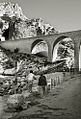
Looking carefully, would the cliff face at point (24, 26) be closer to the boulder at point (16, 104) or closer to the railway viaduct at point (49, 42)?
the railway viaduct at point (49, 42)

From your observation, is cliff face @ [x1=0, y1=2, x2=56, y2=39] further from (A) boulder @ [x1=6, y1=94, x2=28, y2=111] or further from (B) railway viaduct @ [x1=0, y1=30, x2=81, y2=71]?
(A) boulder @ [x1=6, y1=94, x2=28, y2=111]

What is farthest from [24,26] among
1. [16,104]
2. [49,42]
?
[16,104]

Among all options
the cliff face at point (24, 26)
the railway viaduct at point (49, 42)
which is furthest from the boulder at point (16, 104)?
the cliff face at point (24, 26)

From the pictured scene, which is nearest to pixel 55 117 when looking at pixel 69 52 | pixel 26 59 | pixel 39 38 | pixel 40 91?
pixel 40 91

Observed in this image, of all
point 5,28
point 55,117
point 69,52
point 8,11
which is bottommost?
point 55,117

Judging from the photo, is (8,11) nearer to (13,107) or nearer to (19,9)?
(19,9)

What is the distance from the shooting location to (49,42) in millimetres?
50000

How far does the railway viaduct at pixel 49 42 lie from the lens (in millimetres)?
42744

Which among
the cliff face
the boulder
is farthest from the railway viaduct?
the boulder

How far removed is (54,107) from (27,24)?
235 feet

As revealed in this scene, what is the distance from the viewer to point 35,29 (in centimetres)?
7631

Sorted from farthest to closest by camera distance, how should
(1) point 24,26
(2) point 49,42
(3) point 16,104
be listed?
(1) point 24,26 < (2) point 49,42 < (3) point 16,104

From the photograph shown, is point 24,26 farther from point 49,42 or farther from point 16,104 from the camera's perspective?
point 16,104

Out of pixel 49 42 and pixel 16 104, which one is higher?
pixel 49 42
